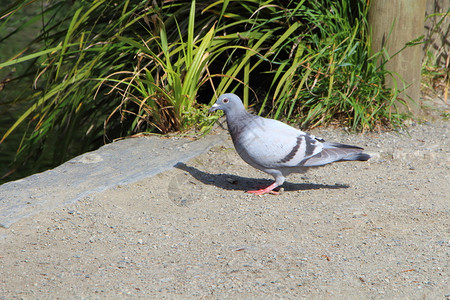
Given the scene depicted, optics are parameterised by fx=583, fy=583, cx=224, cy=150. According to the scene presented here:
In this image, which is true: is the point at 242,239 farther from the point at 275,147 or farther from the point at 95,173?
the point at 95,173

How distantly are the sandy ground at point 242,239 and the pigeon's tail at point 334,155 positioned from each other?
0.57 ft

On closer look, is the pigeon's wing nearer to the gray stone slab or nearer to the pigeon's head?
the pigeon's head

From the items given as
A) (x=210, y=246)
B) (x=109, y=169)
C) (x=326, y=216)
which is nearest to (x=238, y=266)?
(x=210, y=246)

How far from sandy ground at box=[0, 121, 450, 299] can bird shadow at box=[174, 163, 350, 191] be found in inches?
0.5

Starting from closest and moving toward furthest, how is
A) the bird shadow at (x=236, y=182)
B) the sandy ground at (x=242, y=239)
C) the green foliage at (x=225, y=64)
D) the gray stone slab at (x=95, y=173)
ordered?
1. the sandy ground at (x=242, y=239)
2. the gray stone slab at (x=95, y=173)
3. the bird shadow at (x=236, y=182)
4. the green foliage at (x=225, y=64)

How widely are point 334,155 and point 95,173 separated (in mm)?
1356

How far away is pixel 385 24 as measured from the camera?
13.3 feet

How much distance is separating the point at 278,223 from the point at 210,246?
411 mm

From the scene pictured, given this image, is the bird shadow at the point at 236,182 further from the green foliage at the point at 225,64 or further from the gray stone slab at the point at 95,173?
the green foliage at the point at 225,64

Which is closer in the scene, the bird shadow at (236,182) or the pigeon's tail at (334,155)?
the pigeon's tail at (334,155)

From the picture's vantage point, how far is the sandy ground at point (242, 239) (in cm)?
226

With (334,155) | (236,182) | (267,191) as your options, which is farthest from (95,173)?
(334,155)

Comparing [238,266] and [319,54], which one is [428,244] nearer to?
[238,266]

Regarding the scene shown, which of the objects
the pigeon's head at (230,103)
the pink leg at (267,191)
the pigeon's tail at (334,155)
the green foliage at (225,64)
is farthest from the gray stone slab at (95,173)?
the pigeon's tail at (334,155)
